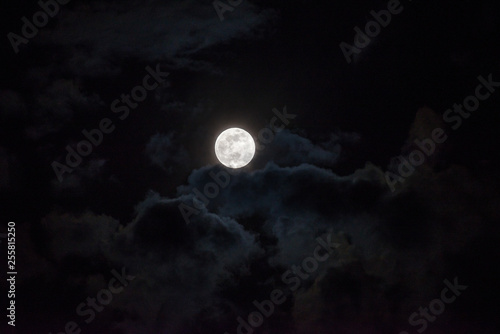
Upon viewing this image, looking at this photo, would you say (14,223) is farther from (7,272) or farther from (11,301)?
(11,301)

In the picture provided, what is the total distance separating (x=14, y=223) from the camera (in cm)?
2259

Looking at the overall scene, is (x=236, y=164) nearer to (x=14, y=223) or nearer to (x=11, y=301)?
(x=14, y=223)

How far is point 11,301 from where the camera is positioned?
22.5 m

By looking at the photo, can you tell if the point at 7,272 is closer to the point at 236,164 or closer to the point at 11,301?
the point at 11,301

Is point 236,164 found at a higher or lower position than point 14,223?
lower

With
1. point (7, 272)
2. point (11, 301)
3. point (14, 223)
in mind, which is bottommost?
point (11, 301)

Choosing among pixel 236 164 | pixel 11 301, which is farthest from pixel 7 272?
pixel 236 164

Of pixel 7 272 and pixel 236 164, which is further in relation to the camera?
pixel 236 164

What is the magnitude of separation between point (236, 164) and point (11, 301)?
2016cm

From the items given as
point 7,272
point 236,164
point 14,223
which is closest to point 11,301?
point 7,272

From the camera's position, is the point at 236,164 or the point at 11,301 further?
the point at 236,164

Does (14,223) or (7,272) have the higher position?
(14,223)

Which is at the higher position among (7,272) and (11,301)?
(7,272)

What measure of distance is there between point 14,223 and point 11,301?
Answer: 5.82 m
